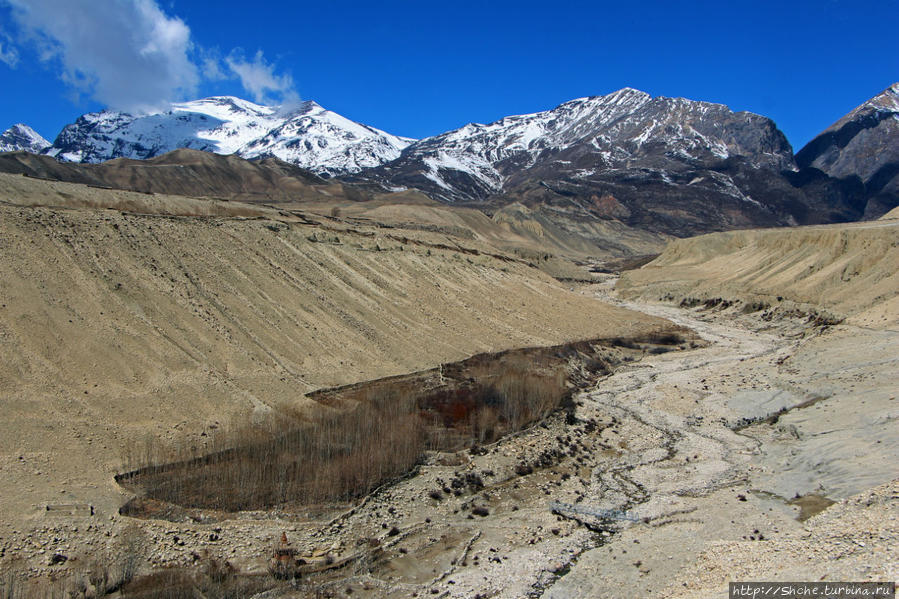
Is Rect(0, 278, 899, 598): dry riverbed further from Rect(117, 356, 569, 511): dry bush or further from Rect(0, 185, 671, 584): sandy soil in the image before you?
Rect(0, 185, 671, 584): sandy soil

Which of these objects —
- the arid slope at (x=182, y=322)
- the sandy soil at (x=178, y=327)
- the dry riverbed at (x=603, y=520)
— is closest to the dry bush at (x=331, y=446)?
the dry riverbed at (x=603, y=520)

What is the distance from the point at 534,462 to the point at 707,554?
7352 mm

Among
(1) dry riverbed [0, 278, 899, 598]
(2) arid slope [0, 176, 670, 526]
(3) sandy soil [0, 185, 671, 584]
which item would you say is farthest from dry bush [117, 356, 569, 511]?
(2) arid slope [0, 176, 670, 526]

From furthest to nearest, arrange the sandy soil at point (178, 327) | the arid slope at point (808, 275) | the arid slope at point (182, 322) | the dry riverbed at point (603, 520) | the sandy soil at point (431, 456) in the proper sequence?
the arid slope at point (808, 275), the arid slope at point (182, 322), the sandy soil at point (178, 327), the sandy soil at point (431, 456), the dry riverbed at point (603, 520)

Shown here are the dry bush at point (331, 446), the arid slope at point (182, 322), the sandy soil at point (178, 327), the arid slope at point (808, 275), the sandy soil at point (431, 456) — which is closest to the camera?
the sandy soil at point (431, 456)

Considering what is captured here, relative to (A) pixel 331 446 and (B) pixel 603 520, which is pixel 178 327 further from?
(B) pixel 603 520

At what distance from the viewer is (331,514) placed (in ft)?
53.0

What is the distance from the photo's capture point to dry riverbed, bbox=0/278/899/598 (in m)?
13.1

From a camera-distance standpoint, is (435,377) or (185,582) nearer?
(185,582)

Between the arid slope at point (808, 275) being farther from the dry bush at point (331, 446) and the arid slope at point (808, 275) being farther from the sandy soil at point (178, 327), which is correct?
the dry bush at point (331, 446)

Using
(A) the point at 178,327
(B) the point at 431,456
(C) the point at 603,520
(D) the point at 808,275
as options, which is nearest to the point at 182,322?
(A) the point at 178,327

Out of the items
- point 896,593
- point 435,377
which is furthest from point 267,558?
point 435,377

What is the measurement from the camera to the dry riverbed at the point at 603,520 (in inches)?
514

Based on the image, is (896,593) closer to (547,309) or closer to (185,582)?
(185,582)
